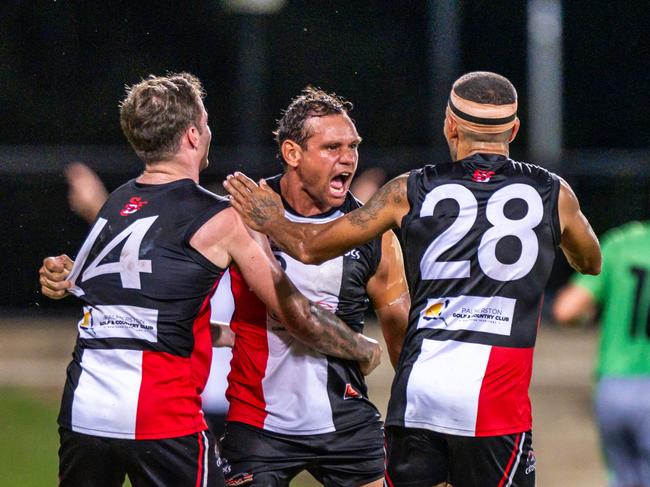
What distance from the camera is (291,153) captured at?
18.4ft

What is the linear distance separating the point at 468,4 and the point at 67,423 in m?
19.0

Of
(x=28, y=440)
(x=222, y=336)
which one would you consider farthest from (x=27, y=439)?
(x=222, y=336)

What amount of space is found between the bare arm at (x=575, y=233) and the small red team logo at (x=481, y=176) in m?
0.30

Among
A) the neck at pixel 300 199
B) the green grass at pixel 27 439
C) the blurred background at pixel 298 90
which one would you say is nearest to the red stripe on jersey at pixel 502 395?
the neck at pixel 300 199

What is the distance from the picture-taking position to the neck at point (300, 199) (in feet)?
18.1

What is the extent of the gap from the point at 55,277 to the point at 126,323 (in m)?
0.52

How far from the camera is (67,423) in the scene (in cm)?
459

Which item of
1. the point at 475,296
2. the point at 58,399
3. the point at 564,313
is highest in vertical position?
the point at 475,296

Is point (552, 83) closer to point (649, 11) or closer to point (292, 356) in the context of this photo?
point (649, 11)

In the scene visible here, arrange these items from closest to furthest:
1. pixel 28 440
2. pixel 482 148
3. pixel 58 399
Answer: pixel 482 148, pixel 28 440, pixel 58 399

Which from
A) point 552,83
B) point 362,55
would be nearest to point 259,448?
point 552,83

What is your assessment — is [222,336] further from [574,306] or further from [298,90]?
[298,90]

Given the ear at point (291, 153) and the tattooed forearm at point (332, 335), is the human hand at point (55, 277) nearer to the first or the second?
the tattooed forearm at point (332, 335)

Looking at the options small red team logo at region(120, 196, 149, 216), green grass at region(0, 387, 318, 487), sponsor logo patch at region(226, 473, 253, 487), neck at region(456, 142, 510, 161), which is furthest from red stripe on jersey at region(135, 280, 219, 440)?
green grass at region(0, 387, 318, 487)
